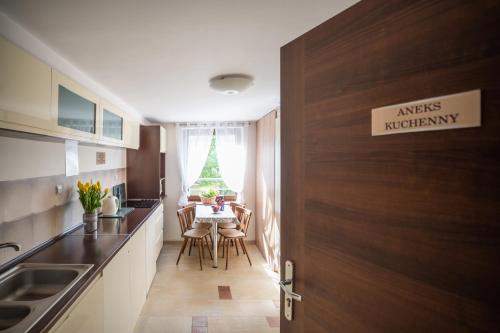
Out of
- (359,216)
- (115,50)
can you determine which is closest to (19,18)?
(115,50)

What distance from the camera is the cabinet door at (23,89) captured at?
117 centimetres

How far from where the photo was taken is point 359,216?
758 millimetres

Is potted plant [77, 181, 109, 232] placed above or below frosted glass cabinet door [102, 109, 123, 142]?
below

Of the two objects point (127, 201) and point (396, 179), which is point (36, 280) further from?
point (127, 201)

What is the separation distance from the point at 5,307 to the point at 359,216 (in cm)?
158

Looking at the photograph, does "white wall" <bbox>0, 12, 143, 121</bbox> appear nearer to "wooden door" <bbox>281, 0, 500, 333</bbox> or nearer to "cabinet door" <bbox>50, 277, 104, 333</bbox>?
"cabinet door" <bbox>50, 277, 104, 333</bbox>

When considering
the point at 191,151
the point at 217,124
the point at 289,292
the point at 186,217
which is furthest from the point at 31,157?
the point at 217,124

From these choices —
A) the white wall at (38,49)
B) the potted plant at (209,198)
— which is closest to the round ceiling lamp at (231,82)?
the white wall at (38,49)

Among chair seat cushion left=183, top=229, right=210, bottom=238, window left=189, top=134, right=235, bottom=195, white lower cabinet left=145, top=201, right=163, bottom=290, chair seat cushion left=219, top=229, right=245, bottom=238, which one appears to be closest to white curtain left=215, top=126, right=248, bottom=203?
window left=189, top=134, right=235, bottom=195

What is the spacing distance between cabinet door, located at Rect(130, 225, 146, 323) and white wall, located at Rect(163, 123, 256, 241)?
2.23m

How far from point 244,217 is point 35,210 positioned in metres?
2.76

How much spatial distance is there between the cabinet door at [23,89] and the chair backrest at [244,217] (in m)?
2.92

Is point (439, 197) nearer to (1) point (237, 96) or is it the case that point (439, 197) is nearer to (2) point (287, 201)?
(2) point (287, 201)

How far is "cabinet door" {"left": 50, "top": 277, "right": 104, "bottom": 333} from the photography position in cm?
118
